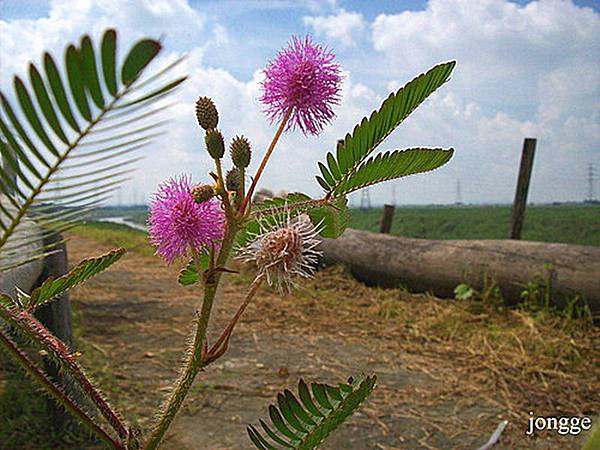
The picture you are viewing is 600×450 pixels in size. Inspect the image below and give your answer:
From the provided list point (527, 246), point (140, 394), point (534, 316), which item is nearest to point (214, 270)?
point (140, 394)

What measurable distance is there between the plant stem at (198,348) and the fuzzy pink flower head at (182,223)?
0.08ft

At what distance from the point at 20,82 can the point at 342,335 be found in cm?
342

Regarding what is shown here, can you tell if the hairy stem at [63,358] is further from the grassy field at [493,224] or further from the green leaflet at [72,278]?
the grassy field at [493,224]

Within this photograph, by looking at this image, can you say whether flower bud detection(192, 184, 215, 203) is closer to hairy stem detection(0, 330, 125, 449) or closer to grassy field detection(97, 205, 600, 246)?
hairy stem detection(0, 330, 125, 449)

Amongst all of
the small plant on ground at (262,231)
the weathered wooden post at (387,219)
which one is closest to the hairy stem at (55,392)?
the small plant on ground at (262,231)

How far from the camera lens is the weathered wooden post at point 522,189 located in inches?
190

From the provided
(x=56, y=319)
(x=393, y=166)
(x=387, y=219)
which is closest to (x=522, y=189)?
(x=387, y=219)

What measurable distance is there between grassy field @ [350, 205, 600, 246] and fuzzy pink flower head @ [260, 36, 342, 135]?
4465 millimetres

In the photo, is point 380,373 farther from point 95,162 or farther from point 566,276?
point 95,162

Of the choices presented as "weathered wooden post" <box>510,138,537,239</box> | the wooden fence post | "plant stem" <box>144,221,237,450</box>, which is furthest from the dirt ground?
"plant stem" <box>144,221,237,450</box>

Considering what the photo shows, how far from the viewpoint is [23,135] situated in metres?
0.21

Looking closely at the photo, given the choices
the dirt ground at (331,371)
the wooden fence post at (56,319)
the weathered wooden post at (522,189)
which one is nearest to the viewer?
the wooden fence post at (56,319)

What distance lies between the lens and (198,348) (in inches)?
14.1

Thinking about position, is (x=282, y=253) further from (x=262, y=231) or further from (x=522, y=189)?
(x=522, y=189)
